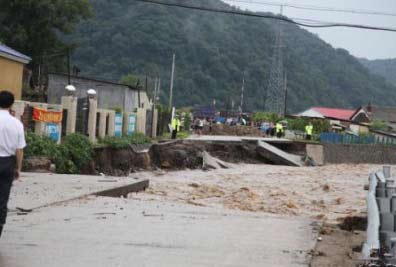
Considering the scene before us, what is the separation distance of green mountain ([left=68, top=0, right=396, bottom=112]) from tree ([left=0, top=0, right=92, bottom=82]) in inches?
751

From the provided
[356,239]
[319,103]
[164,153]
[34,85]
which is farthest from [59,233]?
[319,103]

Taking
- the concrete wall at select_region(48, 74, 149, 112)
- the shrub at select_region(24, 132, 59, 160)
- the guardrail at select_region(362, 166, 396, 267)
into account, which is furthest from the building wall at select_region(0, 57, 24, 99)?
the guardrail at select_region(362, 166, 396, 267)

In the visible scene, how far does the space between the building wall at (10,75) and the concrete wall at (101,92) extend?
1378 centimetres

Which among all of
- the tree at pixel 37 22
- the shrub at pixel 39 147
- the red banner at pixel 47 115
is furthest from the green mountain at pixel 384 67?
the shrub at pixel 39 147

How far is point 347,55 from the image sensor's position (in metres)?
146

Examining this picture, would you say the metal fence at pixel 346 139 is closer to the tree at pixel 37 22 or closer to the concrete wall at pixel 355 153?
the concrete wall at pixel 355 153

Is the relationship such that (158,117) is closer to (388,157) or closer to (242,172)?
(242,172)

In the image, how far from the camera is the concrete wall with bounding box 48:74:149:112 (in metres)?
46.3

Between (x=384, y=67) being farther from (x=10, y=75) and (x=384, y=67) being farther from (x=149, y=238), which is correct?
(x=149, y=238)

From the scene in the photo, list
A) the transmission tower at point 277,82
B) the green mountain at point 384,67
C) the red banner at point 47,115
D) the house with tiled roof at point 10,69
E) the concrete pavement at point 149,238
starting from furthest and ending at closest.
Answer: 1. the green mountain at point 384,67
2. the transmission tower at point 277,82
3. the house with tiled roof at point 10,69
4. the red banner at point 47,115
5. the concrete pavement at point 149,238

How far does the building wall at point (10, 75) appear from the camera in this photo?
28500 millimetres

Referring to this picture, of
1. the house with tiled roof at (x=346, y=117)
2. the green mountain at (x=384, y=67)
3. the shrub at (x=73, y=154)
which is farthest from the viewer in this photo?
the green mountain at (x=384, y=67)

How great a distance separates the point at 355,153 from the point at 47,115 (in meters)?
37.2

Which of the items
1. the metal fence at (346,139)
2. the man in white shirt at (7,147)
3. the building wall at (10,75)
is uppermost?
the building wall at (10,75)
